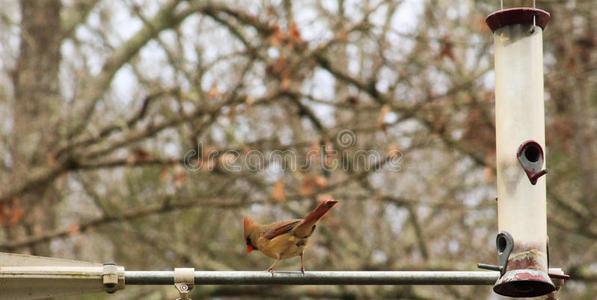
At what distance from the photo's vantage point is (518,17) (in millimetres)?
4410

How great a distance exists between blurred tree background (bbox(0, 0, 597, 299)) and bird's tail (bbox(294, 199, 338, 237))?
2844 mm

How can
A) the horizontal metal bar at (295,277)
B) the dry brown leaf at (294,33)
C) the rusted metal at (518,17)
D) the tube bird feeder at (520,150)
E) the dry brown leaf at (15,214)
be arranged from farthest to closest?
the dry brown leaf at (294,33), the dry brown leaf at (15,214), the rusted metal at (518,17), the tube bird feeder at (520,150), the horizontal metal bar at (295,277)

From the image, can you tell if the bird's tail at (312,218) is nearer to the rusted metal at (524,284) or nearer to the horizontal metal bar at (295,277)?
the horizontal metal bar at (295,277)

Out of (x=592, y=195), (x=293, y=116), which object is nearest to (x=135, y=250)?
(x=293, y=116)

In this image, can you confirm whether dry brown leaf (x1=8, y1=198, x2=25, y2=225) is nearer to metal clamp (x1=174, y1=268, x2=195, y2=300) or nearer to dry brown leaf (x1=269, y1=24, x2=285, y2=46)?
dry brown leaf (x1=269, y1=24, x2=285, y2=46)

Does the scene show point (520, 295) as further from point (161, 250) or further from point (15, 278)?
point (161, 250)

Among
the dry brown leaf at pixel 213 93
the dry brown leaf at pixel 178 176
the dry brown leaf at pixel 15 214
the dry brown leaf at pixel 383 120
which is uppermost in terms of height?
the dry brown leaf at pixel 213 93

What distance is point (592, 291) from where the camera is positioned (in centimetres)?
1452

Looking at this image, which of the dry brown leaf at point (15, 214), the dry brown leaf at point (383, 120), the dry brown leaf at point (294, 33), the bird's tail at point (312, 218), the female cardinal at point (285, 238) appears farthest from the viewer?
the dry brown leaf at point (294, 33)

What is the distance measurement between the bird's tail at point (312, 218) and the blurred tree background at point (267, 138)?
2844 millimetres

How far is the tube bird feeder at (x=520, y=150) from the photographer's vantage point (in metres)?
4.02

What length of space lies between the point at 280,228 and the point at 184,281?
140 cm

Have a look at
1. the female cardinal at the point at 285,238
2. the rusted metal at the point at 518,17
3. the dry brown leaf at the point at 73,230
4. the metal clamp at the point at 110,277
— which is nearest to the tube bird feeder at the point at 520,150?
the rusted metal at the point at 518,17

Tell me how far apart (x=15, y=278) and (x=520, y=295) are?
1974 mm
